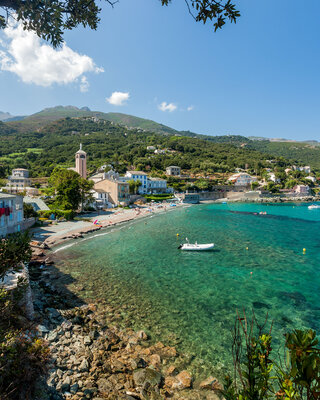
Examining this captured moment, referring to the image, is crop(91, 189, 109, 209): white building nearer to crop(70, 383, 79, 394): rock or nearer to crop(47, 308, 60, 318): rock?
crop(47, 308, 60, 318): rock

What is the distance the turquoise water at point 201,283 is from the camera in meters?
12.4

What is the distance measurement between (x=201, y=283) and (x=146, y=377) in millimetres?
10470

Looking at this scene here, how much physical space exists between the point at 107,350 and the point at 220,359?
5611 mm

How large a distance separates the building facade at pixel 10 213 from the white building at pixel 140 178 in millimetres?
57255

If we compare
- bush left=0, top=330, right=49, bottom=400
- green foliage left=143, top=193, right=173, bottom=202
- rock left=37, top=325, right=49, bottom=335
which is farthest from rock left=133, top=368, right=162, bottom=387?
green foliage left=143, top=193, right=173, bottom=202

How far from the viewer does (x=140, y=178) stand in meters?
87.1

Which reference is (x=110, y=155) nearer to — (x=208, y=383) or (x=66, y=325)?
(x=66, y=325)

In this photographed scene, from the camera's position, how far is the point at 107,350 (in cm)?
1066

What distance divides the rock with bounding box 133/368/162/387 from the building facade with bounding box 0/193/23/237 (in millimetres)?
24447

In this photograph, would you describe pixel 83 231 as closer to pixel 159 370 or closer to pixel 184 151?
pixel 159 370

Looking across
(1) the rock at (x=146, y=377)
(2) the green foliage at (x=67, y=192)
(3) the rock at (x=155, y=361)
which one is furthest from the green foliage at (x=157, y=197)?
(1) the rock at (x=146, y=377)

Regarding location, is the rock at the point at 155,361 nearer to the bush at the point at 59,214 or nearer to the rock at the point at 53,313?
the rock at the point at 53,313

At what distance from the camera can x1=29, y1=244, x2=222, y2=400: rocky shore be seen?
8430 millimetres

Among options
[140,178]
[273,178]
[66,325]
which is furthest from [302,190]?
[66,325]
